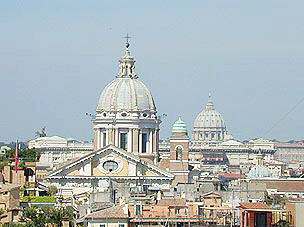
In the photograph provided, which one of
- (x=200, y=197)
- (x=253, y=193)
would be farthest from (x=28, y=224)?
(x=253, y=193)

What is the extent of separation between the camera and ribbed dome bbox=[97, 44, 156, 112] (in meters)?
168

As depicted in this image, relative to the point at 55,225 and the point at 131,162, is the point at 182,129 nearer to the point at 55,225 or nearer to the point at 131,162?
the point at 131,162

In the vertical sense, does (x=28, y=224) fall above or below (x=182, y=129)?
below

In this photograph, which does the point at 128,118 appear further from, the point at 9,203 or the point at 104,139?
the point at 9,203

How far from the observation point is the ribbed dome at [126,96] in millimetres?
168250

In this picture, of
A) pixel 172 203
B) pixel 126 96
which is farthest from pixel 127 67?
pixel 172 203

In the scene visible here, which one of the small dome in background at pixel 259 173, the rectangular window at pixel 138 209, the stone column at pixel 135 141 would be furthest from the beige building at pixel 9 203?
the stone column at pixel 135 141

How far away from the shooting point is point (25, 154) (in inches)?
4936

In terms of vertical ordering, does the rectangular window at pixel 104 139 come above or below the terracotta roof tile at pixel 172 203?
above

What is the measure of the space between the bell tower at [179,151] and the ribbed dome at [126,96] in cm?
678

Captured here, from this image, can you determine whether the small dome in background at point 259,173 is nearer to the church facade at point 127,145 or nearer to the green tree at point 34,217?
the church facade at point 127,145

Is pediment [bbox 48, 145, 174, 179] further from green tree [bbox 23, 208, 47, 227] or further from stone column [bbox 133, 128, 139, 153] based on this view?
green tree [bbox 23, 208, 47, 227]

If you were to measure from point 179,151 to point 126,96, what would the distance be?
11459 mm

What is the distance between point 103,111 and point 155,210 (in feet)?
288
